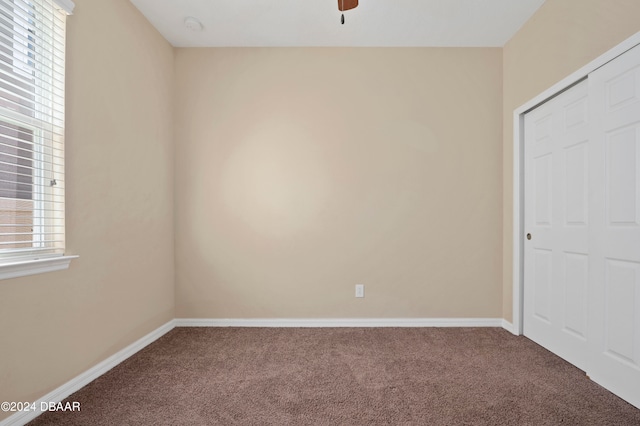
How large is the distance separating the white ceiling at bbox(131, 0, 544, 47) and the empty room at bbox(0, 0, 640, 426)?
25mm

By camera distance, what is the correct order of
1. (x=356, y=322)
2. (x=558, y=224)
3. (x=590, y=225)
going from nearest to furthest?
(x=590, y=225)
(x=558, y=224)
(x=356, y=322)

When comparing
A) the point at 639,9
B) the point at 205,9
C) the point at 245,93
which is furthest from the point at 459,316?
the point at 205,9

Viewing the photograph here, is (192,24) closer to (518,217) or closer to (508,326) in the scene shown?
(518,217)

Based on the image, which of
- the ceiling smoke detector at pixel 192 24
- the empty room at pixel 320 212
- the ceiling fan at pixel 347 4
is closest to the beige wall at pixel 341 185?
the empty room at pixel 320 212

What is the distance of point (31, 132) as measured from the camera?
6.22ft

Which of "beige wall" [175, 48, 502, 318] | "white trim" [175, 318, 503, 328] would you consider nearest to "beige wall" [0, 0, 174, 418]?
"beige wall" [175, 48, 502, 318]

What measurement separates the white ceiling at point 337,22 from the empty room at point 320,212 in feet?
0.08

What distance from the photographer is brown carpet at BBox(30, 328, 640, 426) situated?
1812 mm

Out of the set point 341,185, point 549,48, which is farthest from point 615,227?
point 341,185

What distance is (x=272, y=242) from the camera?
11.2 feet

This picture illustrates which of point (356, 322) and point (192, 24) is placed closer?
point (192, 24)

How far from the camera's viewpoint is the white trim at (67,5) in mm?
1957

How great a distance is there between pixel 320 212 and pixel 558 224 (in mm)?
2008

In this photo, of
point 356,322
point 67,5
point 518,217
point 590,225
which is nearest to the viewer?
point 67,5
